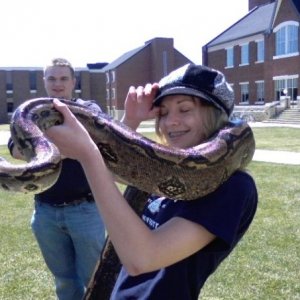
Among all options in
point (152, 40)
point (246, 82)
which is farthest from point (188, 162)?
point (152, 40)

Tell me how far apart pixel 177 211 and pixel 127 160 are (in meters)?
0.58

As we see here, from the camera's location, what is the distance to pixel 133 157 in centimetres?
295

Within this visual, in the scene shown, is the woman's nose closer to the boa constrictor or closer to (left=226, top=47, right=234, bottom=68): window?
the boa constrictor

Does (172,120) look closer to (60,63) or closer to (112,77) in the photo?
(60,63)

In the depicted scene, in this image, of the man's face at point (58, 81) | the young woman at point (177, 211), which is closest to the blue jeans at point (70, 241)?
the man's face at point (58, 81)

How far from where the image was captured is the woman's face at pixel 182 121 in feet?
8.76

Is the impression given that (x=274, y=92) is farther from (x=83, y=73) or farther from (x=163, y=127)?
(x=163, y=127)

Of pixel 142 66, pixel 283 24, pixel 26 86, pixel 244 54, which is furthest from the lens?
pixel 26 86

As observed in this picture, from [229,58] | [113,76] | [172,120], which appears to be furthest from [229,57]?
[172,120]

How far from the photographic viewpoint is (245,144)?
292 cm

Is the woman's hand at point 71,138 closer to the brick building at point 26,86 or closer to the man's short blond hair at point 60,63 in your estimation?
the man's short blond hair at point 60,63

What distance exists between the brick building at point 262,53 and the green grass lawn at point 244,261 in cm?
3695

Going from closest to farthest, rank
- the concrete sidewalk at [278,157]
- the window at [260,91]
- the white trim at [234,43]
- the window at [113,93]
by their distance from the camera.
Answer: the concrete sidewalk at [278,157] < the window at [260,91] < the white trim at [234,43] < the window at [113,93]

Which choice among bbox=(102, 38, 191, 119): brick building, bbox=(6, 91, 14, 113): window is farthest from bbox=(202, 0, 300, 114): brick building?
bbox=(6, 91, 14, 113): window
